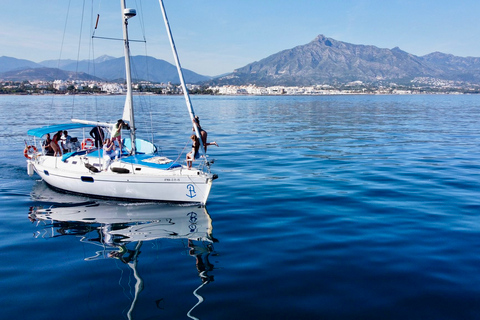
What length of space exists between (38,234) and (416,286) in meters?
12.7

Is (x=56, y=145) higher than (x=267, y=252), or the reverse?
(x=56, y=145)

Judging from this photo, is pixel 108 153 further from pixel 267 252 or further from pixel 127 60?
pixel 267 252

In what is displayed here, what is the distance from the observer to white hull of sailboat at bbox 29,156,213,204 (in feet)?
52.6

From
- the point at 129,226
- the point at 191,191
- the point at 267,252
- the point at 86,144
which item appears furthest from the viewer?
the point at 86,144

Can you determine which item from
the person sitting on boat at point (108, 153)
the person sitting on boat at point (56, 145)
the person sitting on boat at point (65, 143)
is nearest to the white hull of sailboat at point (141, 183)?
the person sitting on boat at point (108, 153)

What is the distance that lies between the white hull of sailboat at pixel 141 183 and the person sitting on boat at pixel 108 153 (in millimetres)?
434

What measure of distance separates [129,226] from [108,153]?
486 centimetres

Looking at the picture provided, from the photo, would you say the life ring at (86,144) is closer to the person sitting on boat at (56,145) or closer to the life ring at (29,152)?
the person sitting on boat at (56,145)

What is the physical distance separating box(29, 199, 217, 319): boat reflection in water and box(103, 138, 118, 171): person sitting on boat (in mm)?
1888

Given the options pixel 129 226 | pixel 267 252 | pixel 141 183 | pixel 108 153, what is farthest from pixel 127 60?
pixel 267 252

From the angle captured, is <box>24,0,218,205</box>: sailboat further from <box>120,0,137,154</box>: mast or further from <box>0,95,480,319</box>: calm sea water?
<box>0,95,480,319</box>: calm sea water

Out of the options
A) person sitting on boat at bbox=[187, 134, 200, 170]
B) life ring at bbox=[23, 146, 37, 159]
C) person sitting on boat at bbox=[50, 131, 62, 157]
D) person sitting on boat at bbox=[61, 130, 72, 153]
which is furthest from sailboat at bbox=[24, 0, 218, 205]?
life ring at bbox=[23, 146, 37, 159]

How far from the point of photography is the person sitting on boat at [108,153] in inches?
685

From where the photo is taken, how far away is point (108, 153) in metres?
17.7
